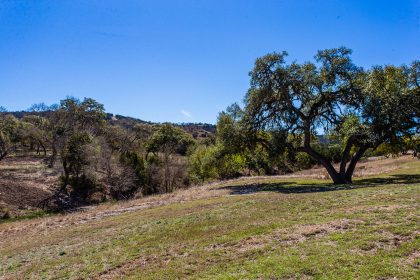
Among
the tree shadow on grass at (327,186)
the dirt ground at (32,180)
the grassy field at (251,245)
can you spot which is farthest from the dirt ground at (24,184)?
the tree shadow on grass at (327,186)

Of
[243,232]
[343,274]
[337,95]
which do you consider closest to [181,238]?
[243,232]

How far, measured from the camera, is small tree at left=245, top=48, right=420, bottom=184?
28.7m

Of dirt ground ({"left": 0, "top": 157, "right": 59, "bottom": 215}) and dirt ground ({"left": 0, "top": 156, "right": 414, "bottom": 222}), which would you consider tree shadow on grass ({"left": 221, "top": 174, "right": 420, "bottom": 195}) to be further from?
dirt ground ({"left": 0, "top": 157, "right": 59, "bottom": 215})

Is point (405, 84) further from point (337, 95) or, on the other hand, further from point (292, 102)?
point (292, 102)

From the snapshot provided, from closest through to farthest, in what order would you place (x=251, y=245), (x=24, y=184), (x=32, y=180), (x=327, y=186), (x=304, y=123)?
(x=251, y=245)
(x=327, y=186)
(x=304, y=123)
(x=24, y=184)
(x=32, y=180)

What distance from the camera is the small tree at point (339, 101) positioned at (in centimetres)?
2870

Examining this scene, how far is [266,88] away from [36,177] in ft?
126

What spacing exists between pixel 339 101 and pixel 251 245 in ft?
81.0

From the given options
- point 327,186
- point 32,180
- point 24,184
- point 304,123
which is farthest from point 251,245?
point 32,180

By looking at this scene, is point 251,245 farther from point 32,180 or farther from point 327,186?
point 32,180

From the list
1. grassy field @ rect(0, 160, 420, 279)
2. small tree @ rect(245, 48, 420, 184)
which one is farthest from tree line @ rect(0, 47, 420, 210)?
grassy field @ rect(0, 160, 420, 279)

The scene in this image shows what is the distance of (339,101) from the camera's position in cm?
3275

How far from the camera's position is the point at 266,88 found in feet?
107

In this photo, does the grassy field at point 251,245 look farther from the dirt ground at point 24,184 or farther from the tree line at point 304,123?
the dirt ground at point 24,184
